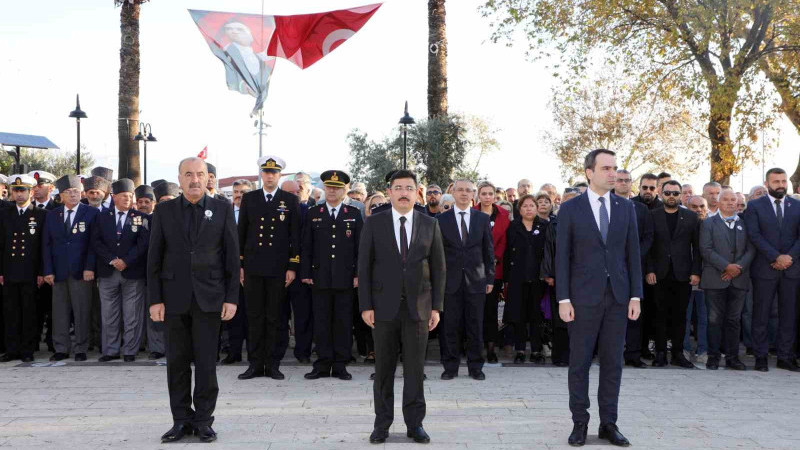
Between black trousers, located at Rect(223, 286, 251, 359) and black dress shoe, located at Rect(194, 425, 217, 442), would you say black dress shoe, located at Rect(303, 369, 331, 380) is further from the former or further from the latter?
black dress shoe, located at Rect(194, 425, 217, 442)

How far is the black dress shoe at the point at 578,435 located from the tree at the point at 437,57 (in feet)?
41.1

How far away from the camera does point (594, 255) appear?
20.5 feet

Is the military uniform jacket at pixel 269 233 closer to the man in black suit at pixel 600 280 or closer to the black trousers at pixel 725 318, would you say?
the man in black suit at pixel 600 280

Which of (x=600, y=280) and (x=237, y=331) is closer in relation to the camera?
(x=600, y=280)

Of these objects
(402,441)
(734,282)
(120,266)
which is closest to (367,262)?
(402,441)

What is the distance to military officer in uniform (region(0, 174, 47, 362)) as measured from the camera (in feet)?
33.1

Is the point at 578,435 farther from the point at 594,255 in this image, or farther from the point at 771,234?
the point at 771,234

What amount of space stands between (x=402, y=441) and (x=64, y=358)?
6.00m

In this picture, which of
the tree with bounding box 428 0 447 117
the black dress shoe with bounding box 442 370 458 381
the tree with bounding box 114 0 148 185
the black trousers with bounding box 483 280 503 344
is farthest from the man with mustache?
the tree with bounding box 114 0 148 185

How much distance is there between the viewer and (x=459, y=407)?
24.2ft

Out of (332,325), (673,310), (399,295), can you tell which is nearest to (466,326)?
(332,325)

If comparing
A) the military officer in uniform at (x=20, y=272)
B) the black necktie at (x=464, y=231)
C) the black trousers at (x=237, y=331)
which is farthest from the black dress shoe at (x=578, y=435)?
the military officer in uniform at (x=20, y=272)

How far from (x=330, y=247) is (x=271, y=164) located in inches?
48.3

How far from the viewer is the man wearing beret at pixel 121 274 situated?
10.1m
